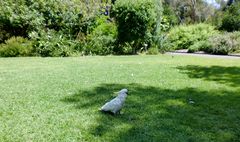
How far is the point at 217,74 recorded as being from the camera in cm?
835

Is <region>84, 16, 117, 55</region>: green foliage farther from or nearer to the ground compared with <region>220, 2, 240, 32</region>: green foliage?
nearer to the ground

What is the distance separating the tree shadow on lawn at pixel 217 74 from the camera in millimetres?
7416

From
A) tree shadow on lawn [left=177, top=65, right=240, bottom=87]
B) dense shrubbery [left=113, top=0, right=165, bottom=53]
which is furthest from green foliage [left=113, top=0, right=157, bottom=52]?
tree shadow on lawn [left=177, top=65, right=240, bottom=87]

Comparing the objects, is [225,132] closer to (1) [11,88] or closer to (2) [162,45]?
(1) [11,88]

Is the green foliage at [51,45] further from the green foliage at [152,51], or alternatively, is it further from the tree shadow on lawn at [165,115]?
the tree shadow on lawn at [165,115]

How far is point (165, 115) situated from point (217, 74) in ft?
13.9

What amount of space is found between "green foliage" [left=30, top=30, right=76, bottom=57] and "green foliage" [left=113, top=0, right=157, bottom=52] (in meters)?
2.40

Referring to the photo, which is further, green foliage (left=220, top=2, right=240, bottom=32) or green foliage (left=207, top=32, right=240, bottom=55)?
green foliage (left=220, top=2, right=240, bottom=32)

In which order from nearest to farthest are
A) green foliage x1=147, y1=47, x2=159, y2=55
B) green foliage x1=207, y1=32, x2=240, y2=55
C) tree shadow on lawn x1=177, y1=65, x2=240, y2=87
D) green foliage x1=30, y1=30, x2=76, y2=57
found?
tree shadow on lawn x1=177, y1=65, x2=240, y2=87 → green foliage x1=30, y1=30, x2=76, y2=57 → green foliage x1=147, y1=47, x2=159, y2=55 → green foliage x1=207, y1=32, x2=240, y2=55

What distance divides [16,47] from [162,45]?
6931mm

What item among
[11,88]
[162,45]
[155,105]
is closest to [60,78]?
[11,88]

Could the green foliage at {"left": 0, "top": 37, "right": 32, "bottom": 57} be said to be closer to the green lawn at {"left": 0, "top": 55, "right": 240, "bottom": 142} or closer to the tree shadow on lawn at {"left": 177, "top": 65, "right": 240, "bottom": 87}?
the green lawn at {"left": 0, "top": 55, "right": 240, "bottom": 142}

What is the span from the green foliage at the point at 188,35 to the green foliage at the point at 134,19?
163 inches

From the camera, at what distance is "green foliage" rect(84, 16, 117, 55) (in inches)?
580
